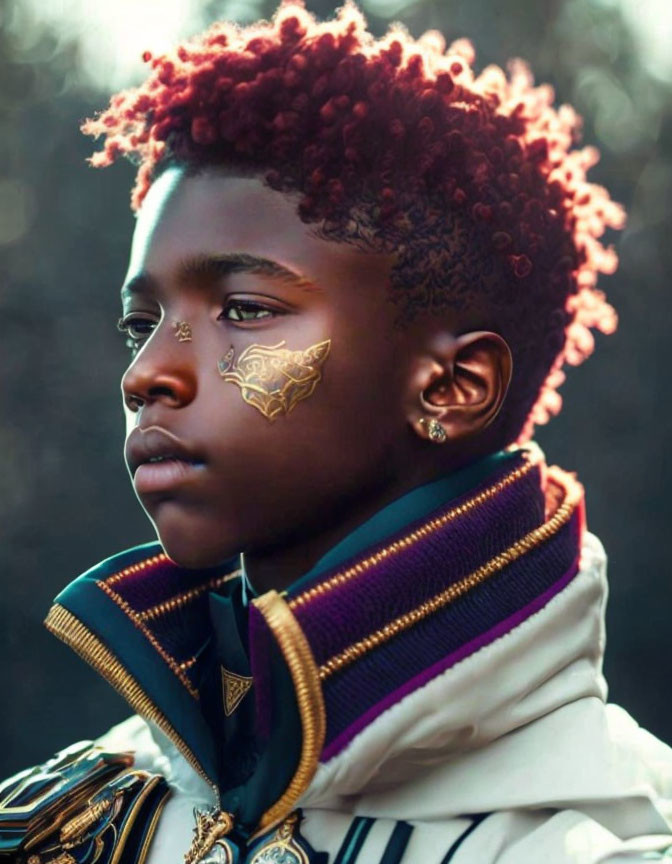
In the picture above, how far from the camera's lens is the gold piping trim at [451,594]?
1.10 meters

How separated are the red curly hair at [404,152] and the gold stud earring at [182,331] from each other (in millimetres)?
144

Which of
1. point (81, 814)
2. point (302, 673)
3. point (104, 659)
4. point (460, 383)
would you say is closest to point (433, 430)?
point (460, 383)

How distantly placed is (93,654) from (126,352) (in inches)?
78.9

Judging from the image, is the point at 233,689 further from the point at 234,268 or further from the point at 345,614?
the point at 234,268

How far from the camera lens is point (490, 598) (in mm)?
1172

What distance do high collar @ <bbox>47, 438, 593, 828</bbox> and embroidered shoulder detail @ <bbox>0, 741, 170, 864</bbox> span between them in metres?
0.10

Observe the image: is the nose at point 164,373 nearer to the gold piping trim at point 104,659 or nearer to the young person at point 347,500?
the young person at point 347,500

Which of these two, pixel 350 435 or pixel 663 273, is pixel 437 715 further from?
pixel 663 273

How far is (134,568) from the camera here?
1.32 m

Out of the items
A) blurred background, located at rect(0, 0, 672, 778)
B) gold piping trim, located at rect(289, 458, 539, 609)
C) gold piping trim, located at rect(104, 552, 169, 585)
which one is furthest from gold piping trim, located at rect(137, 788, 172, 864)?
blurred background, located at rect(0, 0, 672, 778)

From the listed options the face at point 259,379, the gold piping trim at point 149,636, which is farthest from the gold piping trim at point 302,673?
the gold piping trim at point 149,636

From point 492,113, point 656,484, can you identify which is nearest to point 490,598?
point 492,113

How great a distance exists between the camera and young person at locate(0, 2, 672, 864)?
1.12 metres

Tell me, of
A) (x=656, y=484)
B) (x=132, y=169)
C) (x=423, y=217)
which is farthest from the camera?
(x=132, y=169)
